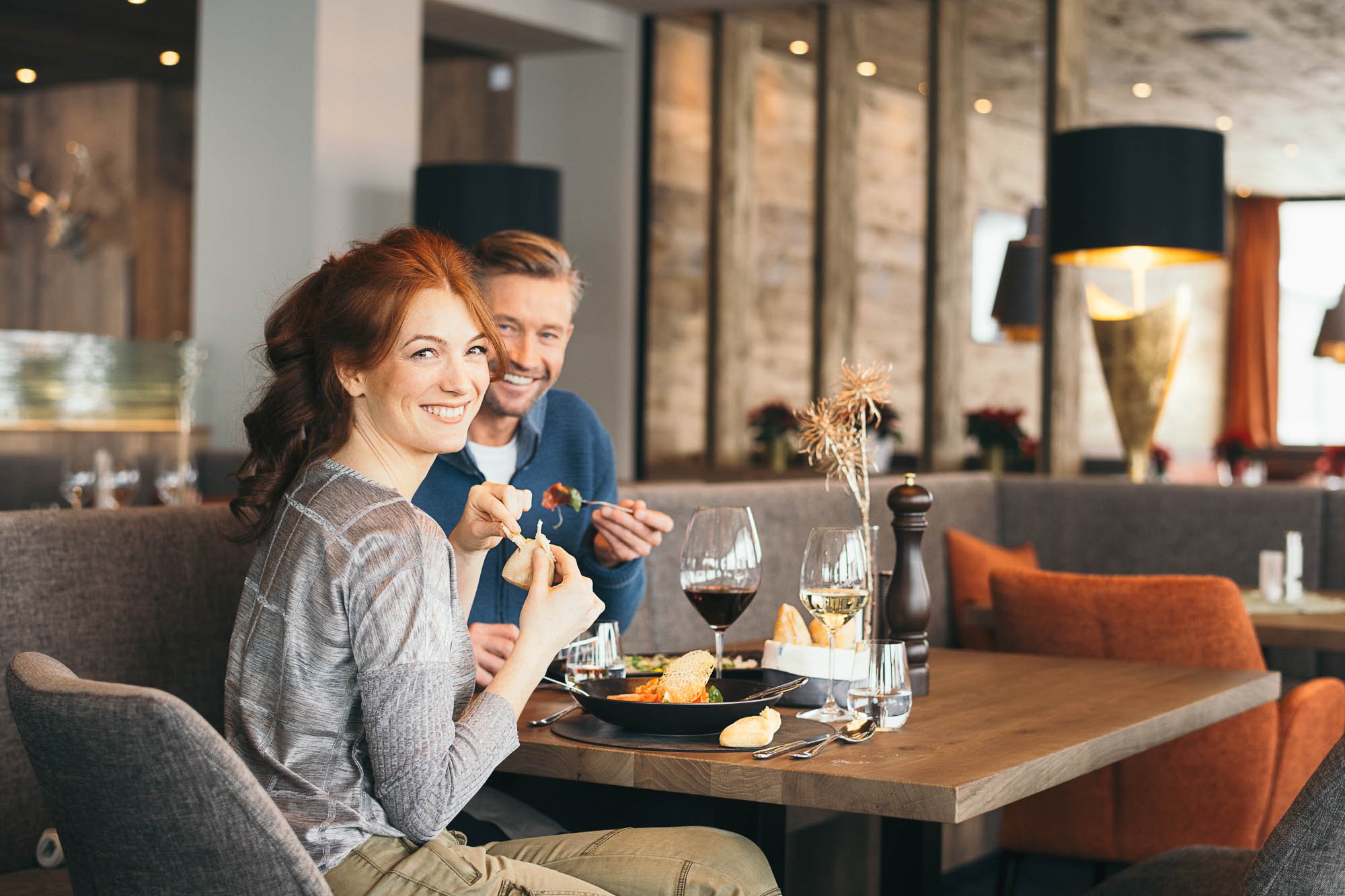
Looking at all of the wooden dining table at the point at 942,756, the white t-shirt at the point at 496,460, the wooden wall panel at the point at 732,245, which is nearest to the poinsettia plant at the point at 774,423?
the wooden wall panel at the point at 732,245

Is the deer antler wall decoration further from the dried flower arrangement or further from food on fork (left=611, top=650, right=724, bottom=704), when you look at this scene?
food on fork (left=611, top=650, right=724, bottom=704)

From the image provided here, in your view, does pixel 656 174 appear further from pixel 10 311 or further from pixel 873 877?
pixel 10 311

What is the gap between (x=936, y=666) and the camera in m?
2.27

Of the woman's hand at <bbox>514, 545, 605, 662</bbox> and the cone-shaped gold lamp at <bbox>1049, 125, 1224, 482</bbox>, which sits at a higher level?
the cone-shaped gold lamp at <bbox>1049, 125, 1224, 482</bbox>

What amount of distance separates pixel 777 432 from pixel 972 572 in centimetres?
229

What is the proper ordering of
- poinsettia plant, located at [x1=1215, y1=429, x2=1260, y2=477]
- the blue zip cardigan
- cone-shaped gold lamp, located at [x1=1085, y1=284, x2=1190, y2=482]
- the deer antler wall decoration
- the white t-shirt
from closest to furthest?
the blue zip cardigan < the white t-shirt < cone-shaped gold lamp, located at [x1=1085, y1=284, x2=1190, y2=482] < poinsettia plant, located at [x1=1215, y1=429, x2=1260, y2=477] < the deer antler wall decoration

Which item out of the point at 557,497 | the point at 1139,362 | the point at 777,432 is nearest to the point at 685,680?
the point at 557,497

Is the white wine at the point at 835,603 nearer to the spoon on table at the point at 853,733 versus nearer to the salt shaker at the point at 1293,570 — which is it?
the spoon on table at the point at 853,733

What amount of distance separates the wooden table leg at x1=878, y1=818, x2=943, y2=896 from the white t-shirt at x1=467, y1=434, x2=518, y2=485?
0.84 metres

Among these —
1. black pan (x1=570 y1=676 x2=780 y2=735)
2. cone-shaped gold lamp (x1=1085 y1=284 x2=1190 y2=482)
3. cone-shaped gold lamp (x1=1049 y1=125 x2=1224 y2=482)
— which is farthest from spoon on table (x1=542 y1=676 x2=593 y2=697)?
cone-shaped gold lamp (x1=1085 y1=284 x2=1190 y2=482)

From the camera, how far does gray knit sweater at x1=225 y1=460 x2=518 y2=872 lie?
1337mm

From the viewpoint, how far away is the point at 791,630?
186cm

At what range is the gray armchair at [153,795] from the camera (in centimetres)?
111

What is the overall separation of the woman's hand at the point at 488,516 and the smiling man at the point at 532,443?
42 centimetres
